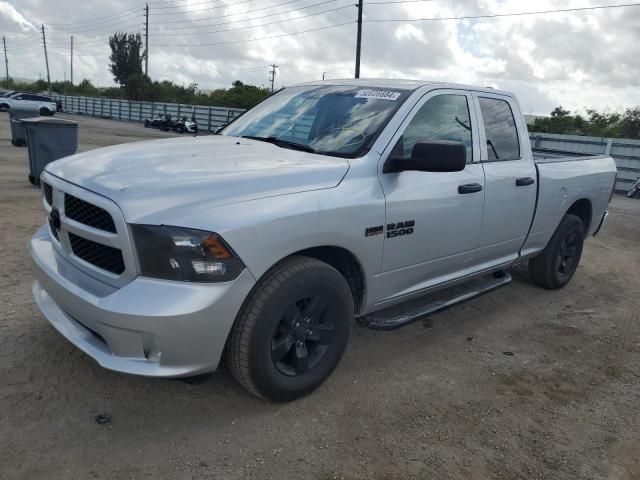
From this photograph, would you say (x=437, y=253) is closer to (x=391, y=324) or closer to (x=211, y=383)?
(x=391, y=324)

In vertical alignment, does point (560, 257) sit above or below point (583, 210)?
below

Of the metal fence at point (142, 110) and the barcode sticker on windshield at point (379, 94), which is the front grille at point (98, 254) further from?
the metal fence at point (142, 110)

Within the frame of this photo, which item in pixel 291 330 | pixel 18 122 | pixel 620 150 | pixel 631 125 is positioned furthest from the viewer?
pixel 631 125

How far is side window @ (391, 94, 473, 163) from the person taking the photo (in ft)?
11.7

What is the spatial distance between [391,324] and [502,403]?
811 mm

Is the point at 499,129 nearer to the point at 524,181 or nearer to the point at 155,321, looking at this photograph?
the point at 524,181

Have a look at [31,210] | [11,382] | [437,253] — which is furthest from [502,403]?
[31,210]

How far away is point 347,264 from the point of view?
3332mm

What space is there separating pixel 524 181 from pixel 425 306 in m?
1.41

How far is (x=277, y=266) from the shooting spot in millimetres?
2852

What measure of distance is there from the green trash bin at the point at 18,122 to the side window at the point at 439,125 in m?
9.93

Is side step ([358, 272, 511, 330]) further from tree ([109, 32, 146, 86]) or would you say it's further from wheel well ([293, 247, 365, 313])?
tree ([109, 32, 146, 86])

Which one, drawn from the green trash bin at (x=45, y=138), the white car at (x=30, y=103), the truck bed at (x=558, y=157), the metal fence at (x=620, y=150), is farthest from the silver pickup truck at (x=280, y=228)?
the white car at (x=30, y=103)

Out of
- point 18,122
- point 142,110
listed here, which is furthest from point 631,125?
point 142,110
